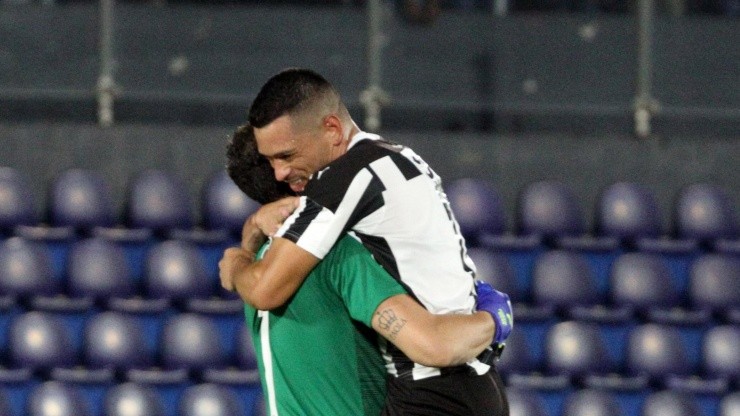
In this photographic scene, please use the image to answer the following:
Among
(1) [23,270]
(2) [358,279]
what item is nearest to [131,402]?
(1) [23,270]

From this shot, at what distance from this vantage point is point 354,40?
8.28 m

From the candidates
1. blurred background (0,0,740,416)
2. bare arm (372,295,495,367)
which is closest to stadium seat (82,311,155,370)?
blurred background (0,0,740,416)

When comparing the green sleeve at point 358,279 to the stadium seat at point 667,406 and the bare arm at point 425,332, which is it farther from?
the stadium seat at point 667,406

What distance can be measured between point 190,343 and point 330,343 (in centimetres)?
368

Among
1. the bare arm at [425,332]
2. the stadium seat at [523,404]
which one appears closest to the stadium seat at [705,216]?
the stadium seat at [523,404]

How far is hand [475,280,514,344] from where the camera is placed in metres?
3.94

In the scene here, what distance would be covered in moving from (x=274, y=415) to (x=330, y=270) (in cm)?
44

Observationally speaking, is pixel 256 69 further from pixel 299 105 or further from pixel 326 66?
pixel 299 105

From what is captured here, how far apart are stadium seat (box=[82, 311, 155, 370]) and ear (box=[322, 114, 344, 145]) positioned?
146 inches

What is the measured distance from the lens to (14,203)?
25.6 ft

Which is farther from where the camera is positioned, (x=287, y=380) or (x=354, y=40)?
(x=354, y=40)

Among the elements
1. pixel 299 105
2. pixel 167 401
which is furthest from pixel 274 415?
pixel 167 401

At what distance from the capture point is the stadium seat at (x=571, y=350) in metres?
7.73

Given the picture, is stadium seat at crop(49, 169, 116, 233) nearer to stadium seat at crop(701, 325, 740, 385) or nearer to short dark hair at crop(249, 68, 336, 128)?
stadium seat at crop(701, 325, 740, 385)
